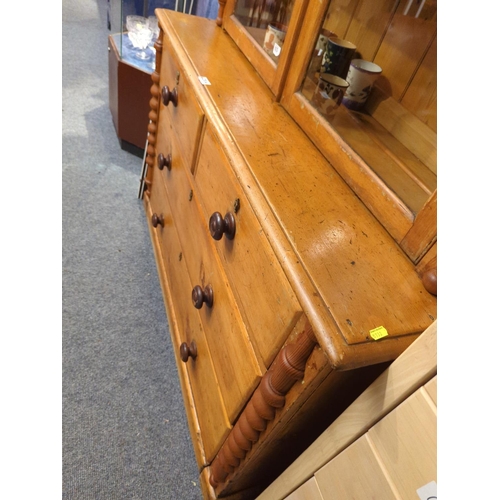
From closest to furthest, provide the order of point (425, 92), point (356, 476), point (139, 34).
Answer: point (356, 476) < point (425, 92) < point (139, 34)

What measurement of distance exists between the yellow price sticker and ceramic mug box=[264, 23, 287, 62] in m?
0.73

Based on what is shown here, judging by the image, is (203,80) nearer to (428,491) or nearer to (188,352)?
(188,352)

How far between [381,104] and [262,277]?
50cm

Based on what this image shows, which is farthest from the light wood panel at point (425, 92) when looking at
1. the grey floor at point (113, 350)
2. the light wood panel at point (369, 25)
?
the grey floor at point (113, 350)

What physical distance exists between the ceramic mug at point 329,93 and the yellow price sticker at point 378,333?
0.50m

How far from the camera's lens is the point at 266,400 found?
23.6 inches

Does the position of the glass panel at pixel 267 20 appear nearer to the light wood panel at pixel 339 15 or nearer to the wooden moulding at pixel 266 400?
the light wood panel at pixel 339 15

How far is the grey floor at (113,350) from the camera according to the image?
38.9 inches

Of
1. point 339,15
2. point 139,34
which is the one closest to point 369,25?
point 339,15

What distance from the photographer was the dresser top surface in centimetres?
46

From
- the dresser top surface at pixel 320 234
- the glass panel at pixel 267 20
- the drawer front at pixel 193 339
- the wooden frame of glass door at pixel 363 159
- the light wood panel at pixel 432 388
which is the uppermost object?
the glass panel at pixel 267 20

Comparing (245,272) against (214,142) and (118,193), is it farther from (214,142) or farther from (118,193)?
(118,193)
